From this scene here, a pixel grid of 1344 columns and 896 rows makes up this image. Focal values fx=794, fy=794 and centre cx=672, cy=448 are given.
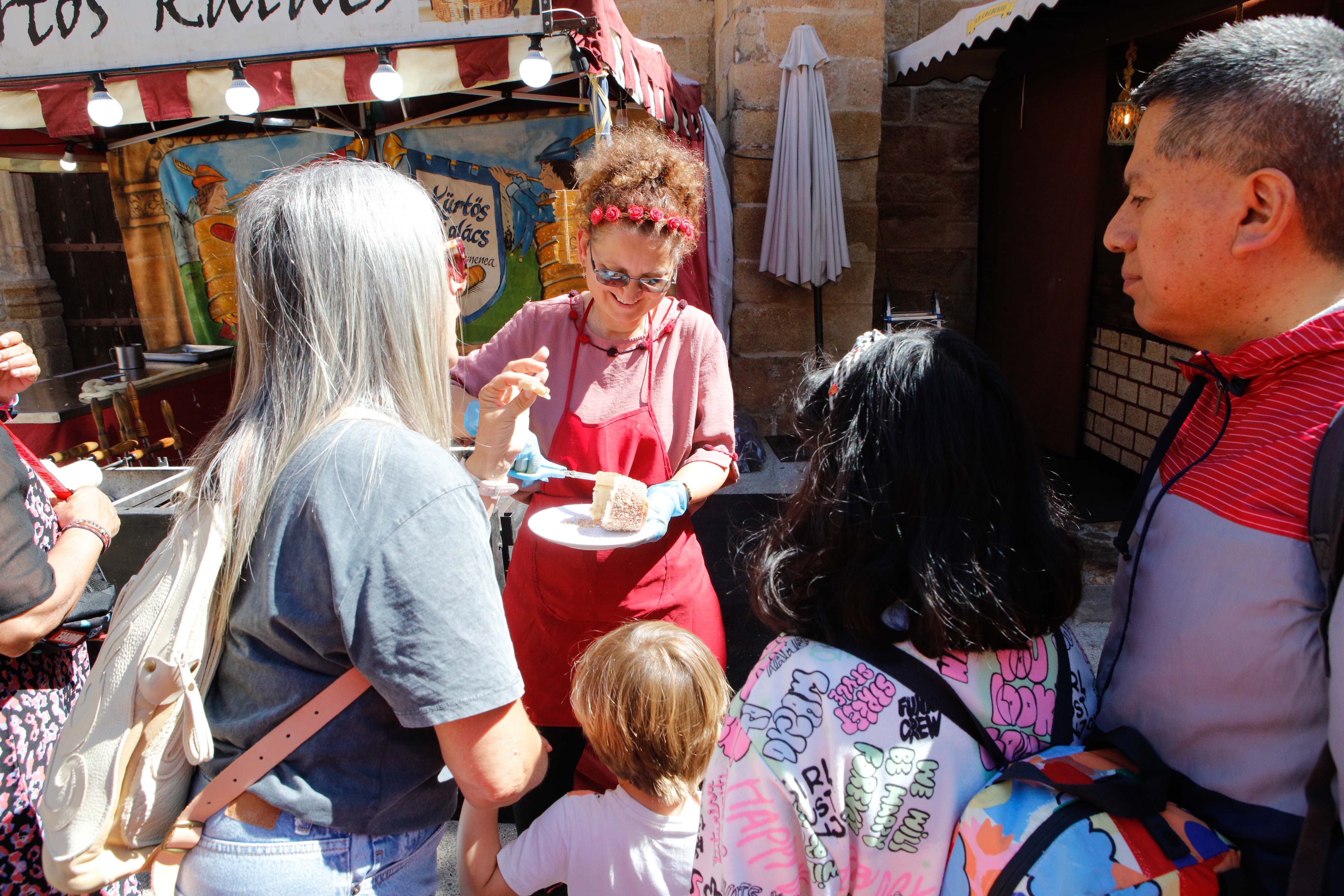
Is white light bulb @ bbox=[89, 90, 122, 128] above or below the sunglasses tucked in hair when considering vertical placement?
above

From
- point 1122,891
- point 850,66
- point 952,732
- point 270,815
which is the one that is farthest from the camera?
point 850,66

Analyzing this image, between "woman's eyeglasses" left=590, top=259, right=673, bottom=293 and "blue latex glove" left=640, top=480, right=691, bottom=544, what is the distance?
494mm

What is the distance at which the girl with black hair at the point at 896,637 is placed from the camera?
3.11ft

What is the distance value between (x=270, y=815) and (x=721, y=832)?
0.61 meters

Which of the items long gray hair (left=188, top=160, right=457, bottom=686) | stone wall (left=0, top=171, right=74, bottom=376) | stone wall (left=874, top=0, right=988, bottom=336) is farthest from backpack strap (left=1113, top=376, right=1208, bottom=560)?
stone wall (left=0, top=171, right=74, bottom=376)

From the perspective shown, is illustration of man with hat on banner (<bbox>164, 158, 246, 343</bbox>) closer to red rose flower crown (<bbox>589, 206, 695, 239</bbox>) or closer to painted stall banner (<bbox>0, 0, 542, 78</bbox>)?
painted stall banner (<bbox>0, 0, 542, 78</bbox>)

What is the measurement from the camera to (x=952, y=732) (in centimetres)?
96

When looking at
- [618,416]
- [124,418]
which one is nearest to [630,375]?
[618,416]

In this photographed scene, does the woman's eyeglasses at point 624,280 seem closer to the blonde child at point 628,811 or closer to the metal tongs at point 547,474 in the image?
the metal tongs at point 547,474

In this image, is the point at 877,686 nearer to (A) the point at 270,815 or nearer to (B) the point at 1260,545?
(B) the point at 1260,545

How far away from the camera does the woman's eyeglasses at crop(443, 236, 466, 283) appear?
134 centimetres

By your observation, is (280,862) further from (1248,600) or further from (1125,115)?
(1125,115)

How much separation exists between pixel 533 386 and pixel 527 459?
0.86 feet

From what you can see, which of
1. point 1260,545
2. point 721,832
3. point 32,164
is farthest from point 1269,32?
point 32,164
